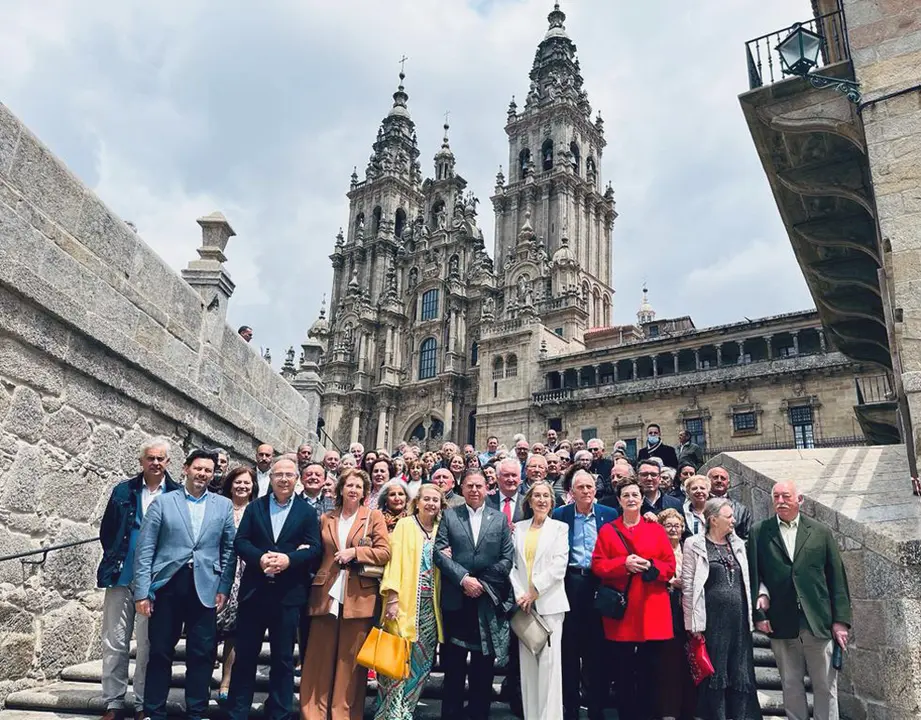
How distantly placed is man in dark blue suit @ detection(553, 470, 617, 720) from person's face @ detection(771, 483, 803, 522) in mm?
1239

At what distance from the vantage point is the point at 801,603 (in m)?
4.57

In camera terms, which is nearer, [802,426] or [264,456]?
[264,456]

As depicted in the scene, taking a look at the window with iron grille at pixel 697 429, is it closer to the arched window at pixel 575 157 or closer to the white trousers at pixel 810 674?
the arched window at pixel 575 157

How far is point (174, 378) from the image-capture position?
704 centimetres

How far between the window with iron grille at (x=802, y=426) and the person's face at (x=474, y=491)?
25.1 meters

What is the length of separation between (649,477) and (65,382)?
5421 millimetres

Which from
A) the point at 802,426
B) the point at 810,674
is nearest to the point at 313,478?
the point at 810,674

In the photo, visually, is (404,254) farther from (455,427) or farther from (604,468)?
(604,468)

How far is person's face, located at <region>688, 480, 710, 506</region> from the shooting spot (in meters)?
5.76

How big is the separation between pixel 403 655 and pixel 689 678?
2186mm

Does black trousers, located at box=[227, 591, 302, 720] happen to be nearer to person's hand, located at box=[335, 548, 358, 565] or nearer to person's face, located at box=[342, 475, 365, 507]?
person's hand, located at box=[335, 548, 358, 565]

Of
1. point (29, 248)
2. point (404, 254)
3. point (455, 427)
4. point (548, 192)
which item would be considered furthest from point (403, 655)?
point (404, 254)

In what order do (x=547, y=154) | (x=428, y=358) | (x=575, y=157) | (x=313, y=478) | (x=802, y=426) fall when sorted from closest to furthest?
(x=313, y=478) < (x=802, y=426) < (x=428, y=358) < (x=547, y=154) < (x=575, y=157)

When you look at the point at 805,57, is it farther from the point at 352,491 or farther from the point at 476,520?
the point at 352,491
